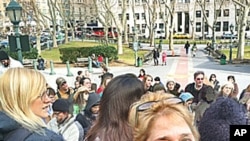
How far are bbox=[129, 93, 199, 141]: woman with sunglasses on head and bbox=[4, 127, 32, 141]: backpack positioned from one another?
28.0 inches

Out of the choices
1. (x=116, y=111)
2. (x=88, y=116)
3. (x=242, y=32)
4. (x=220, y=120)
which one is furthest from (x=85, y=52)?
(x=220, y=120)

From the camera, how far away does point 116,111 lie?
2.76 m

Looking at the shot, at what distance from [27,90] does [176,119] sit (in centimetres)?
119

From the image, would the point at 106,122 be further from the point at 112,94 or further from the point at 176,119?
the point at 176,119

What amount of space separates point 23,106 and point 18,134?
0.27 meters

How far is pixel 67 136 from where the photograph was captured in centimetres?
359

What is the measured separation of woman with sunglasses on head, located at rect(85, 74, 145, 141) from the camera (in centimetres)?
262

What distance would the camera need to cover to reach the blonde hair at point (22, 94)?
2309 millimetres

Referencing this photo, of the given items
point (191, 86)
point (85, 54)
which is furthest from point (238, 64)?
point (191, 86)

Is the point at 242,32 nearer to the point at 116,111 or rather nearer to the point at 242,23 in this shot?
the point at 242,23

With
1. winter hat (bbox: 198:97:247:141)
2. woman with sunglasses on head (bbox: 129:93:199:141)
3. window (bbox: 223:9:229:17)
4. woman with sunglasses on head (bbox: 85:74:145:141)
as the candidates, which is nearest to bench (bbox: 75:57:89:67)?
woman with sunglasses on head (bbox: 85:74:145:141)

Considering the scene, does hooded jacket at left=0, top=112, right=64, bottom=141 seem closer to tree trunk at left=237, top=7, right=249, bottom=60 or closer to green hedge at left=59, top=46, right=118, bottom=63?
green hedge at left=59, top=46, right=118, bottom=63

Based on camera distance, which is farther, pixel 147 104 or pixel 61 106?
Answer: pixel 61 106

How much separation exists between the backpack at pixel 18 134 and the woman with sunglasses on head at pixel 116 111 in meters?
0.61
